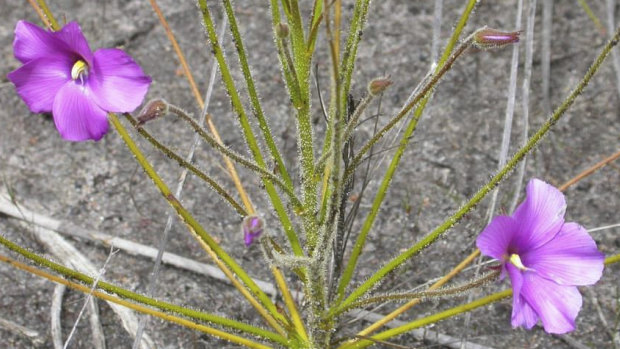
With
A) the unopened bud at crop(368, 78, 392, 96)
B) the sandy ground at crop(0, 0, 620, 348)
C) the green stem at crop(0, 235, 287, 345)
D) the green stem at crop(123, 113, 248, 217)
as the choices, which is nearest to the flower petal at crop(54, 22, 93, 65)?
the green stem at crop(123, 113, 248, 217)

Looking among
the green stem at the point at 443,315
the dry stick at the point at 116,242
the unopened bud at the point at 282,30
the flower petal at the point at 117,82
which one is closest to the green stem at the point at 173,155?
the flower petal at the point at 117,82

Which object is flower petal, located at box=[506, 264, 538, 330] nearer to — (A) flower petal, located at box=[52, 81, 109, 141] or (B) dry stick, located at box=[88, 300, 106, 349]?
(A) flower petal, located at box=[52, 81, 109, 141]

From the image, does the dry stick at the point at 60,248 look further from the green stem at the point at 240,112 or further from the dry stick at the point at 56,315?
the green stem at the point at 240,112

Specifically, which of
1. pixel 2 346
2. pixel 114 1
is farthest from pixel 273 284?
pixel 114 1

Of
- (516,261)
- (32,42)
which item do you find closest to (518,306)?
(516,261)

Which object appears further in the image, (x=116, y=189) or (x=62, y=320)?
(x=116, y=189)

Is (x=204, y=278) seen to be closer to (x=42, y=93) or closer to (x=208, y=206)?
(x=208, y=206)

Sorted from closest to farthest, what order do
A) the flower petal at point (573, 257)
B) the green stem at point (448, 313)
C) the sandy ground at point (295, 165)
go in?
the flower petal at point (573, 257) < the green stem at point (448, 313) < the sandy ground at point (295, 165)
